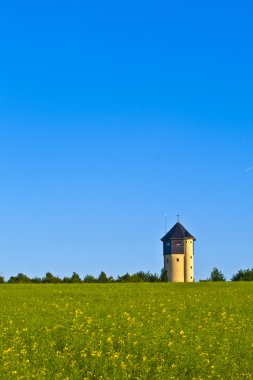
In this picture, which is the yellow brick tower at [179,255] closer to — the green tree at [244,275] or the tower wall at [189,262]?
the tower wall at [189,262]

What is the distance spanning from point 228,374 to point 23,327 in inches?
401

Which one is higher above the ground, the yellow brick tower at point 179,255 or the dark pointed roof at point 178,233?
the dark pointed roof at point 178,233

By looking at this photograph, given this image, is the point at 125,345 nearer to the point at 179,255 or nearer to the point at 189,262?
the point at 179,255

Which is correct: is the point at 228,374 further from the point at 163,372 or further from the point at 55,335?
the point at 55,335

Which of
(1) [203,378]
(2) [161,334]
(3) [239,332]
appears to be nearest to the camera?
(1) [203,378]

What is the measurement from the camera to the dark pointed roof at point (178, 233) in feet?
438

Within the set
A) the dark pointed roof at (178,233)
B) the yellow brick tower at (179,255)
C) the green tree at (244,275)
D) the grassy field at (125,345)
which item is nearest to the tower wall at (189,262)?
the yellow brick tower at (179,255)

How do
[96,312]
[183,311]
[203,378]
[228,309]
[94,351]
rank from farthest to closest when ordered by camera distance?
[228,309], [183,311], [96,312], [94,351], [203,378]

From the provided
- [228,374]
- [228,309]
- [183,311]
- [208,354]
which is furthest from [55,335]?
[228,309]

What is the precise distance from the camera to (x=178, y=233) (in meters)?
134

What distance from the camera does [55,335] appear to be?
71.7 ft

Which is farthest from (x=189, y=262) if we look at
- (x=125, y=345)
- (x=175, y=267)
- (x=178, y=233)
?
(x=125, y=345)

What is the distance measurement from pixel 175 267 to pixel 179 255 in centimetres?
301

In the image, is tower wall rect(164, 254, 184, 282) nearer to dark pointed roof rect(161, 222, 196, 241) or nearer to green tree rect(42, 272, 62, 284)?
dark pointed roof rect(161, 222, 196, 241)
